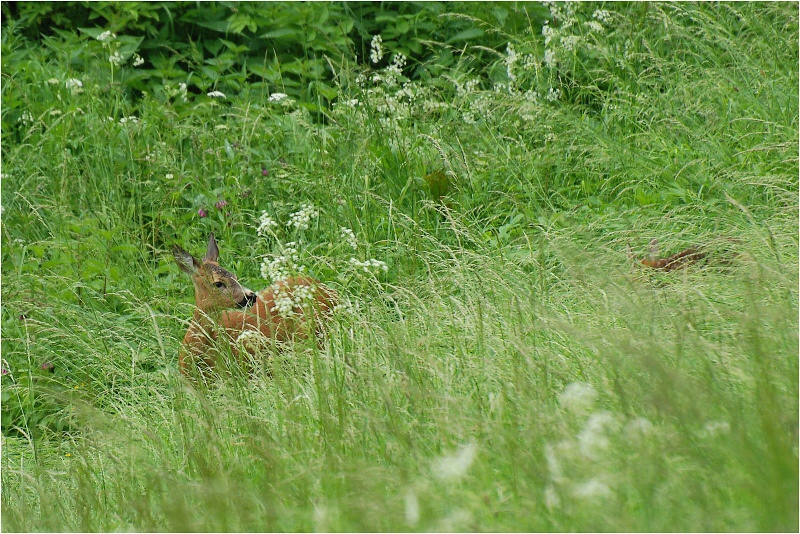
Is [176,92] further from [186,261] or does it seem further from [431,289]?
[431,289]

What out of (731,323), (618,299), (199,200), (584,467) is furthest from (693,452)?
(199,200)

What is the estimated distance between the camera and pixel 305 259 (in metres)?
5.40

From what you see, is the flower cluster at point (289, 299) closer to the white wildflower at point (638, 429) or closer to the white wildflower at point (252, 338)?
the white wildflower at point (252, 338)

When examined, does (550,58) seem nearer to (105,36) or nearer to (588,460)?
(105,36)

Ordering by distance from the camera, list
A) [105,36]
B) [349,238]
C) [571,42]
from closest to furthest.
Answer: [349,238], [571,42], [105,36]

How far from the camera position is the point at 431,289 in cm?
362

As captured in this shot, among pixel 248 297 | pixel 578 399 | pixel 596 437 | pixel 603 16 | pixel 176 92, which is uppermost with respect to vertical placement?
pixel 603 16

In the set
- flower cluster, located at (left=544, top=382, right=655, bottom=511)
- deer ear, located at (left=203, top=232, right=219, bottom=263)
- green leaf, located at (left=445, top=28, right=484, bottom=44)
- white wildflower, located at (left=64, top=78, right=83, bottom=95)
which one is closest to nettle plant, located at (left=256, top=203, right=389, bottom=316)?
deer ear, located at (left=203, top=232, right=219, bottom=263)

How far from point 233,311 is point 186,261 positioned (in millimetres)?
465

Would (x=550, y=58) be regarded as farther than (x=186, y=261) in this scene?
Yes

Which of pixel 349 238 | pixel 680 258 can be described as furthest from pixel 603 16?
pixel 349 238

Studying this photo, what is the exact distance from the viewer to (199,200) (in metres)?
6.24

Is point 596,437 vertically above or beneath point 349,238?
beneath

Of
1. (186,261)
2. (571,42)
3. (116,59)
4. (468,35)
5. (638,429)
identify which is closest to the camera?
(638,429)
